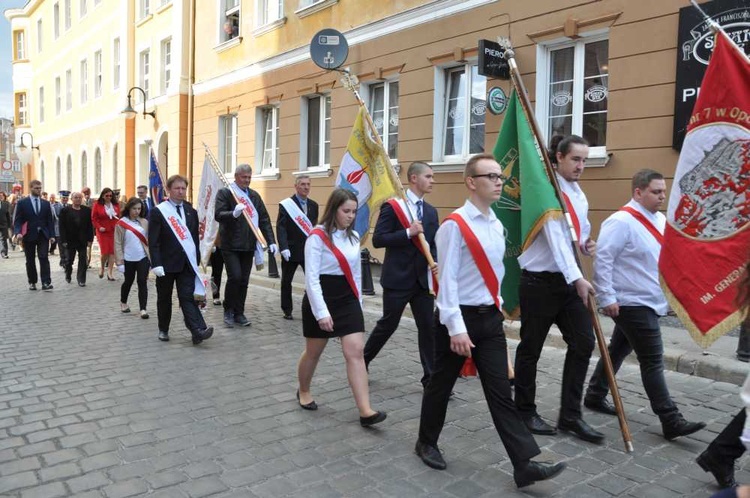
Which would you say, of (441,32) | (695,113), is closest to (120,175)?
(441,32)

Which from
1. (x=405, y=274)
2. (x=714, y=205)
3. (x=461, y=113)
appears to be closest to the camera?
(x=714, y=205)

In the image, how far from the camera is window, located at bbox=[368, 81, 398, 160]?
1317 centimetres

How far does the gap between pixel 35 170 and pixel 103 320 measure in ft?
111

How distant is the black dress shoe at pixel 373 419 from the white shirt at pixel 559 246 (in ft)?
4.60

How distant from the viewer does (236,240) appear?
8469 millimetres

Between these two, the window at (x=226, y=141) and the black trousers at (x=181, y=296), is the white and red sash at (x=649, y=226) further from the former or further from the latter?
the window at (x=226, y=141)

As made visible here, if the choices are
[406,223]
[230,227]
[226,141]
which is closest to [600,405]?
[406,223]

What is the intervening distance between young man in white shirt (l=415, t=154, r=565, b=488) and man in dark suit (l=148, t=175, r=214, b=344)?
4281 mm

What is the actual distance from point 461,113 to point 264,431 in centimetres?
840

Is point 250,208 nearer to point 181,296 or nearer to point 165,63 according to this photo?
point 181,296

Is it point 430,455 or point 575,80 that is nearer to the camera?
point 430,455

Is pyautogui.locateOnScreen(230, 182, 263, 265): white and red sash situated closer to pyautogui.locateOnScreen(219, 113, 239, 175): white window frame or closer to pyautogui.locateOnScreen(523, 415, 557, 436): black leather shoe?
pyautogui.locateOnScreen(523, 415, 557, 436): black leather shoe

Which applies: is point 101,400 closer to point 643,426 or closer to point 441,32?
point 643,426

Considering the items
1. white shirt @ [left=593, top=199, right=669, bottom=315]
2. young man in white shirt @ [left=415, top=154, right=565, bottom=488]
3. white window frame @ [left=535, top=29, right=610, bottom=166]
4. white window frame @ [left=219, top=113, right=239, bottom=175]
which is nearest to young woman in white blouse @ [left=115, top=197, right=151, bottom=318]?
white window frame @ [left=535, top=29, right=610, bottom=166]
